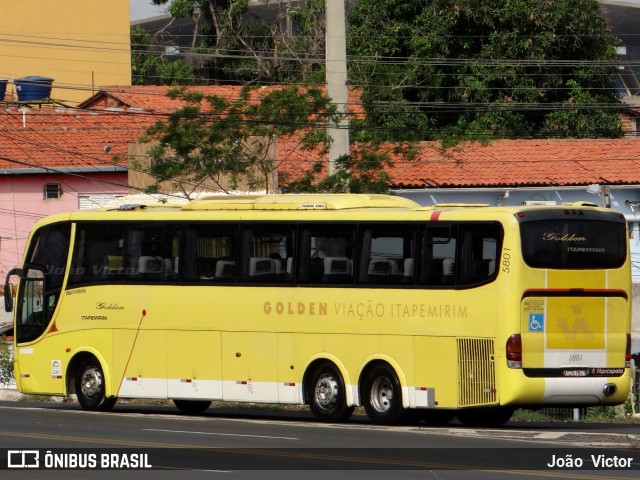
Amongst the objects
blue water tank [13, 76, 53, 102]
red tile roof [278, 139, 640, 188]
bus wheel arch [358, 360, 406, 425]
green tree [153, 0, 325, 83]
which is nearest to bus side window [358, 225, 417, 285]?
bus wheel arch [358, 360, 406, 425]

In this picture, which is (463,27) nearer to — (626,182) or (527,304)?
(626,182)

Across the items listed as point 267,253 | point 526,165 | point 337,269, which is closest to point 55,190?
point 526,165

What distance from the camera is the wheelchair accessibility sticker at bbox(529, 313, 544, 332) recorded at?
19.6 meters

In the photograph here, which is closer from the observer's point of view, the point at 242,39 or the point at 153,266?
the point at 153,266

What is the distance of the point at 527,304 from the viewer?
19.6 metres

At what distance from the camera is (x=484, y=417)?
71.6 ft

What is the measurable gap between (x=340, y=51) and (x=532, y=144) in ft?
53.7

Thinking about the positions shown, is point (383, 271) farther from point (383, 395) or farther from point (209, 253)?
point (209, 253)

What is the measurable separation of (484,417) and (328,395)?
2310mm

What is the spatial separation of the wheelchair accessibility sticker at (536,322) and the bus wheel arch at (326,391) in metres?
3.08

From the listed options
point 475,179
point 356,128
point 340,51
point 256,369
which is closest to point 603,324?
point 256,369

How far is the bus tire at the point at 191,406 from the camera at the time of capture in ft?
80.4

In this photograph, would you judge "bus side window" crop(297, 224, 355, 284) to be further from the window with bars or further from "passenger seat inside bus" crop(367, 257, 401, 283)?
the window with bars

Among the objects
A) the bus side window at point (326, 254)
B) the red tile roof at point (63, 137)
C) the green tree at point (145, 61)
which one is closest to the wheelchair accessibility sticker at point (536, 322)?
the bus side window at point (326, 254)
